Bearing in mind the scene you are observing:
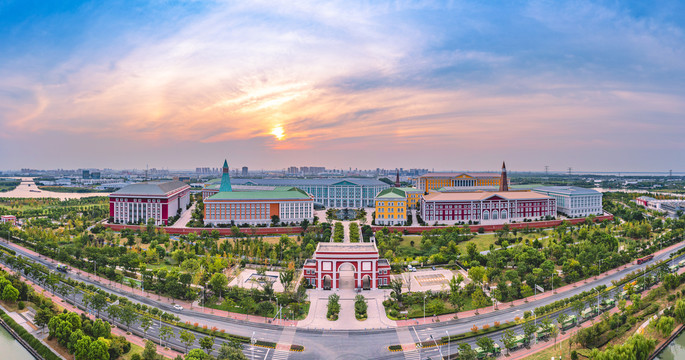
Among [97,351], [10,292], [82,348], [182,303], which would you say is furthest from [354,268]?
[10,292]

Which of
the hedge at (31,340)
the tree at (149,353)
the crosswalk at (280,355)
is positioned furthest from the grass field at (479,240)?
the hedge at (31,340)

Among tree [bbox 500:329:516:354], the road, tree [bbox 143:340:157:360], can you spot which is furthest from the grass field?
tree [bbox 143:340:157:360]

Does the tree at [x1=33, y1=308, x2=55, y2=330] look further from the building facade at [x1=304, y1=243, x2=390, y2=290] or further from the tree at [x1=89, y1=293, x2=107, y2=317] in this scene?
the building facade at [x1=304, y1=243, x2=390, y2=290]

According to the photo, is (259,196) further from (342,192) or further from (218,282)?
(218,282)

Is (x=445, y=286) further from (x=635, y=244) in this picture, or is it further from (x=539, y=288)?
(x=635, y=244)

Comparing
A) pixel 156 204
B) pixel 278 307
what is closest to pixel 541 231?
pixel 278 307
